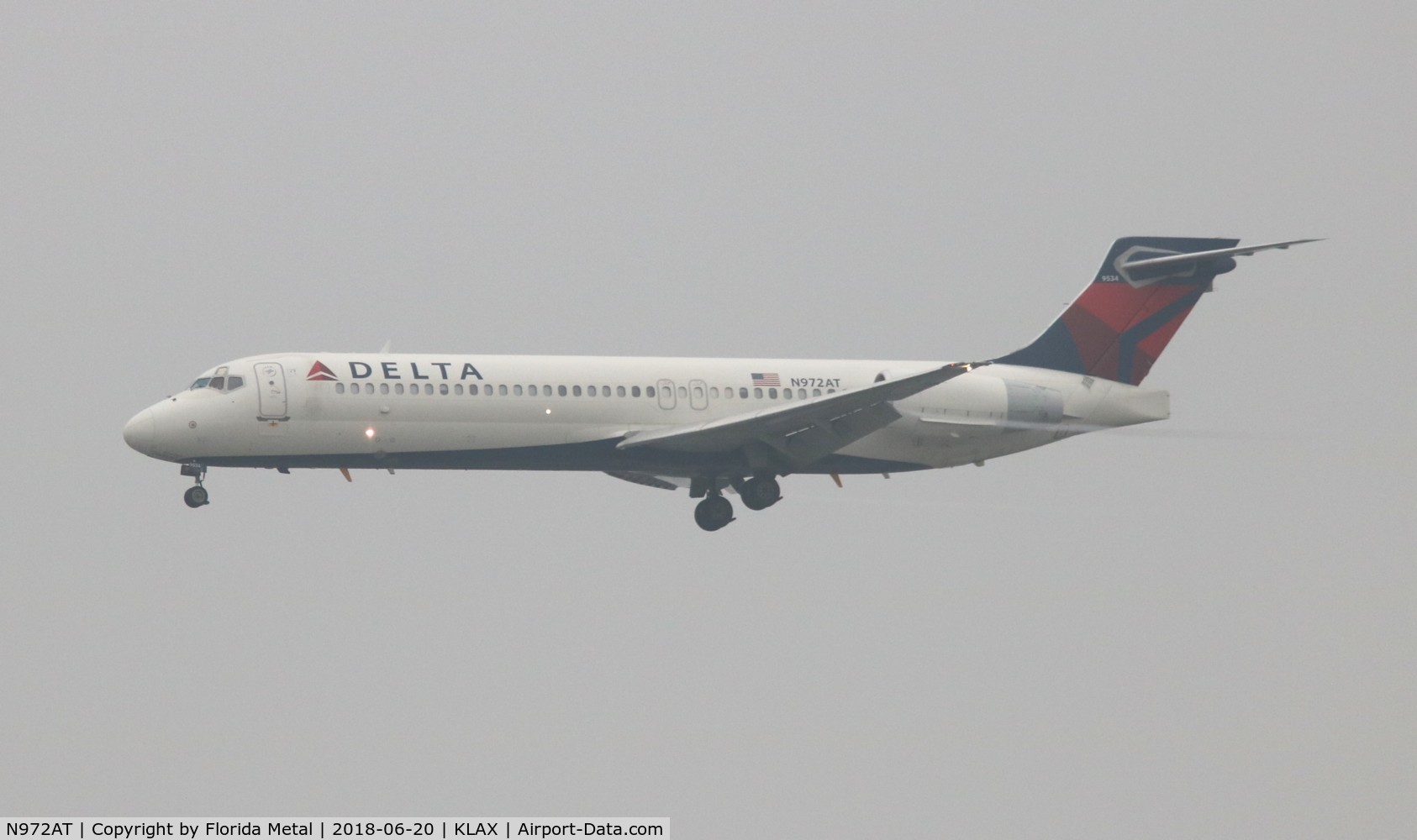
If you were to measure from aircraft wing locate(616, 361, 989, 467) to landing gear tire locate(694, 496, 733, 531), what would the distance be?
2602 mm

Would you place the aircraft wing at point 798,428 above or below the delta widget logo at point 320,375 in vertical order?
below

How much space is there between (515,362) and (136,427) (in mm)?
8396

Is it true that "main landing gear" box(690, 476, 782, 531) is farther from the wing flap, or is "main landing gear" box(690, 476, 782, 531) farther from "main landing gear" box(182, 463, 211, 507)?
"main landing gear" box(182, 463, 211, 507)

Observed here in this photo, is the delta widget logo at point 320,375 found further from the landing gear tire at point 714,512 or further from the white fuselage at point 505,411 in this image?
the landing gear tire at point 714,512

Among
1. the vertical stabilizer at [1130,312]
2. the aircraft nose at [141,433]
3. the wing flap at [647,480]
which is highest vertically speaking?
the vertical stabilizer at [1130,312]

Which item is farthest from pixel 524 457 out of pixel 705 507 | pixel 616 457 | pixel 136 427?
pixel 136 427

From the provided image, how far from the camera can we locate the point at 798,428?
43.8m

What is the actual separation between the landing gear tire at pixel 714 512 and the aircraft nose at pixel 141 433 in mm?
12966

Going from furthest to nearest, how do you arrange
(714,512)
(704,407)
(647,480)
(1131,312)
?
(647,480)
(1131,312)
(714,512)
(704,407)

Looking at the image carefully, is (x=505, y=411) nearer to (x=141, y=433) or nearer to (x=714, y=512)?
(x=714, y=512)

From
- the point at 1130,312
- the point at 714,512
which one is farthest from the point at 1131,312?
the point at 714,512

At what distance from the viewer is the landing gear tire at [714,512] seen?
46750 millimetres

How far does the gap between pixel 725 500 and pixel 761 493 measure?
203 centimetres

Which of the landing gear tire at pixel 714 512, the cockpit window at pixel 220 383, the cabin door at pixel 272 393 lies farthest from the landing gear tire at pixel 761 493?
the cockpit window at pixel 220 383
